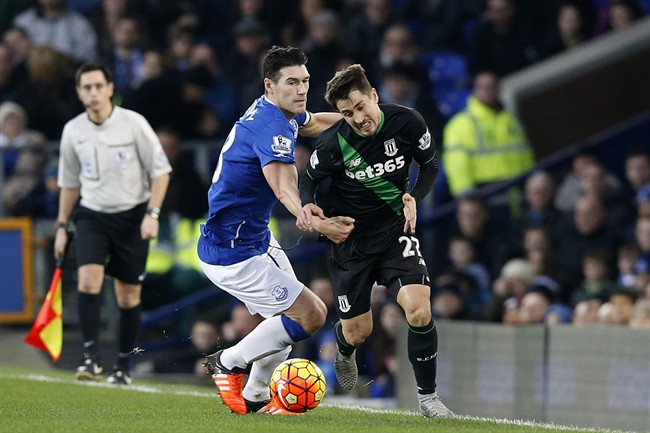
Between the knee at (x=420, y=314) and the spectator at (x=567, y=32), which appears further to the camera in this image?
the spectator at (x=567, y=32)

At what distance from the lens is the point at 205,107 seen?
16.8 meters

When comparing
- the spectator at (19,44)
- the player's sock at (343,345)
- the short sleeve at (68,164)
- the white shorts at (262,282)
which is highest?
the spectator at (19,44)

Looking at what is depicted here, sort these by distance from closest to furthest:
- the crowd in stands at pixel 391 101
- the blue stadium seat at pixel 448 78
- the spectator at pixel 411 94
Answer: the crowd in stands at pixel 391 101, the spectator at pixel 411 94, the blue stadium seat at pixel 448 78

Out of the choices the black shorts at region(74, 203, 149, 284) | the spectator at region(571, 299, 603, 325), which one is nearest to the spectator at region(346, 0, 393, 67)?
the spectator at region(571, 299, 603, 325)

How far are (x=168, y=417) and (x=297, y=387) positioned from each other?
809 millimetres

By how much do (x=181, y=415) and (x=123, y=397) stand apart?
1539 mm

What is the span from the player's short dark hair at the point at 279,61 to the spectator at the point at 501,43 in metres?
7.71

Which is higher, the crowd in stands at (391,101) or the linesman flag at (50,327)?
the crowd in stands at (391,101)

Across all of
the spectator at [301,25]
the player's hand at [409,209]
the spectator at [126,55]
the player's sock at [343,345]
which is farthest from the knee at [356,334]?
the spectator at [126,55]

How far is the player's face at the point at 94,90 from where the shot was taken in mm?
11242

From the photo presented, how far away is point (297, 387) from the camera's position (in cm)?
870

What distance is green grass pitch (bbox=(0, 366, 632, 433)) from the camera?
7914mm

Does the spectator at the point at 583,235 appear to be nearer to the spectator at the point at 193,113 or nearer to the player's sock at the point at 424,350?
the spectator at the point at 193,113

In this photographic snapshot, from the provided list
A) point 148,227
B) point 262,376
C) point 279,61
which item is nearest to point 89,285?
point 148,227
